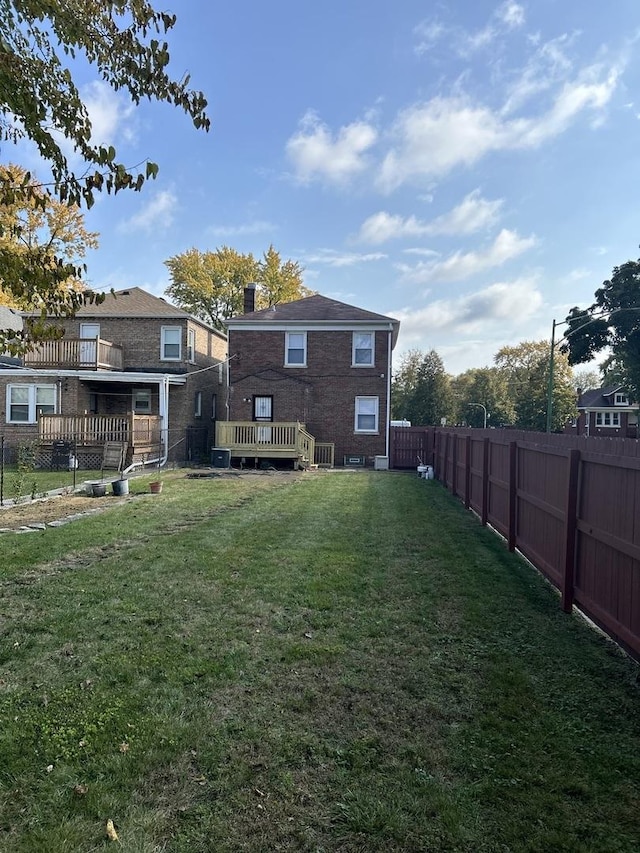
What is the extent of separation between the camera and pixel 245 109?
40.0 ft

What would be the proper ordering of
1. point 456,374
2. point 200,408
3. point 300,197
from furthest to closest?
point 456,374
point 200,408
point 300,197

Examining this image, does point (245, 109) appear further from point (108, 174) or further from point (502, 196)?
point (108, 174)

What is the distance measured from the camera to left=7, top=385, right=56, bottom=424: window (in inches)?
801

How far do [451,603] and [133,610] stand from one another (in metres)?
3.01

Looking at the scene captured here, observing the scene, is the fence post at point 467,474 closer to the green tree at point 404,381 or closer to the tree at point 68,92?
the tree at point 68,92

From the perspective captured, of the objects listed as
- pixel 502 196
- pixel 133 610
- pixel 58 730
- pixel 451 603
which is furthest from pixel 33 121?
pixel 502 196

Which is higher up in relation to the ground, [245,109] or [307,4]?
[307,4]

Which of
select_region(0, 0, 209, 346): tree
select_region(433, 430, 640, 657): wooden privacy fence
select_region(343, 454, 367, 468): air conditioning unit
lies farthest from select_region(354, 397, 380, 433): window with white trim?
select_region(0, 0, 209, 346): tree

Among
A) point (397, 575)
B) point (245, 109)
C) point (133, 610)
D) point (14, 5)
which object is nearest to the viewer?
point (14, 5)

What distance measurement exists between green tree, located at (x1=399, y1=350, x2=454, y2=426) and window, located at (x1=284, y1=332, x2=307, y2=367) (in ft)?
56.5

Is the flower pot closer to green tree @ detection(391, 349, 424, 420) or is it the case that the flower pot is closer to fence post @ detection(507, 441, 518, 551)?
fence post @ detection(507, 441, 518, 551)

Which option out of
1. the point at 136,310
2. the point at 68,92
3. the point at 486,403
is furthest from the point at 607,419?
the point at 68,92

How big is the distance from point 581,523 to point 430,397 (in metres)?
33.7

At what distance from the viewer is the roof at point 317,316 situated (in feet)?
72.7
